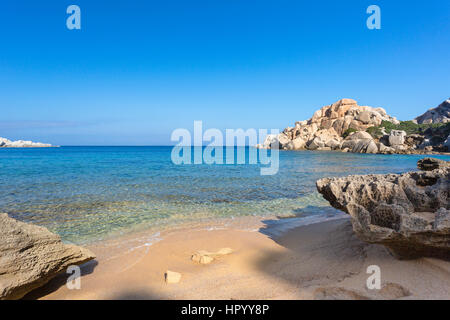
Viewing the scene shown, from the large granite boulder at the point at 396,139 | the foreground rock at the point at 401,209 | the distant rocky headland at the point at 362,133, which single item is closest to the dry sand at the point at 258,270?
the foreground rock at the point at 401,209

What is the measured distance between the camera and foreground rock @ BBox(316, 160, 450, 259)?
10.4 ft

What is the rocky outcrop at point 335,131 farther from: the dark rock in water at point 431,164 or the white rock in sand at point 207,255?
the white rock in sand at point 207,255

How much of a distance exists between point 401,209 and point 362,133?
69.1m

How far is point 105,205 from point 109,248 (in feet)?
14.0

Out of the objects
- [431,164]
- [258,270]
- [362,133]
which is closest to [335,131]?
[362,133]

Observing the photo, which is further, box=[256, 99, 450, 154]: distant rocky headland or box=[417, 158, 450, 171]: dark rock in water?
box=[256, 99, 450, 154]: distant rocky headland

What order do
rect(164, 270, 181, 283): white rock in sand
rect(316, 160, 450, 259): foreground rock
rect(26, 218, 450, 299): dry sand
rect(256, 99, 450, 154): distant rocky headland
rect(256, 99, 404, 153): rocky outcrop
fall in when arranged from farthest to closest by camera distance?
rect(256, 99, 404, 153): rocky outcrop < rect(256, 99, 450, 154): distant rocky headland < rect(164, 270, 181, 283): white rock in sand < rect(316, 160, 450, 259): foreground rock < rect(26, 218, 450, 299): dry sand

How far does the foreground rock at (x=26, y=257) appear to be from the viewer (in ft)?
10.2

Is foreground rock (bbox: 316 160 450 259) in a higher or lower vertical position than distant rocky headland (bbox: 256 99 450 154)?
lower

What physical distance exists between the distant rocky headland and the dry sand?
5749cm

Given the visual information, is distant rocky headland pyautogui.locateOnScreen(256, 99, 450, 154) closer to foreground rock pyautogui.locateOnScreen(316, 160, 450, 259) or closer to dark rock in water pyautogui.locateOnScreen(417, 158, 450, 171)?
dark rock in water pyautogui.locateOnScreen(417, 158, 450, 171)

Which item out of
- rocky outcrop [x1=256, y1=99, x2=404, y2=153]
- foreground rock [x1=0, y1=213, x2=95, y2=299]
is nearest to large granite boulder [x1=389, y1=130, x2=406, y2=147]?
rocky outcrop [x1=256, y1=99, x2=404, y2=153]

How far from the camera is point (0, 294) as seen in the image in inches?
116
